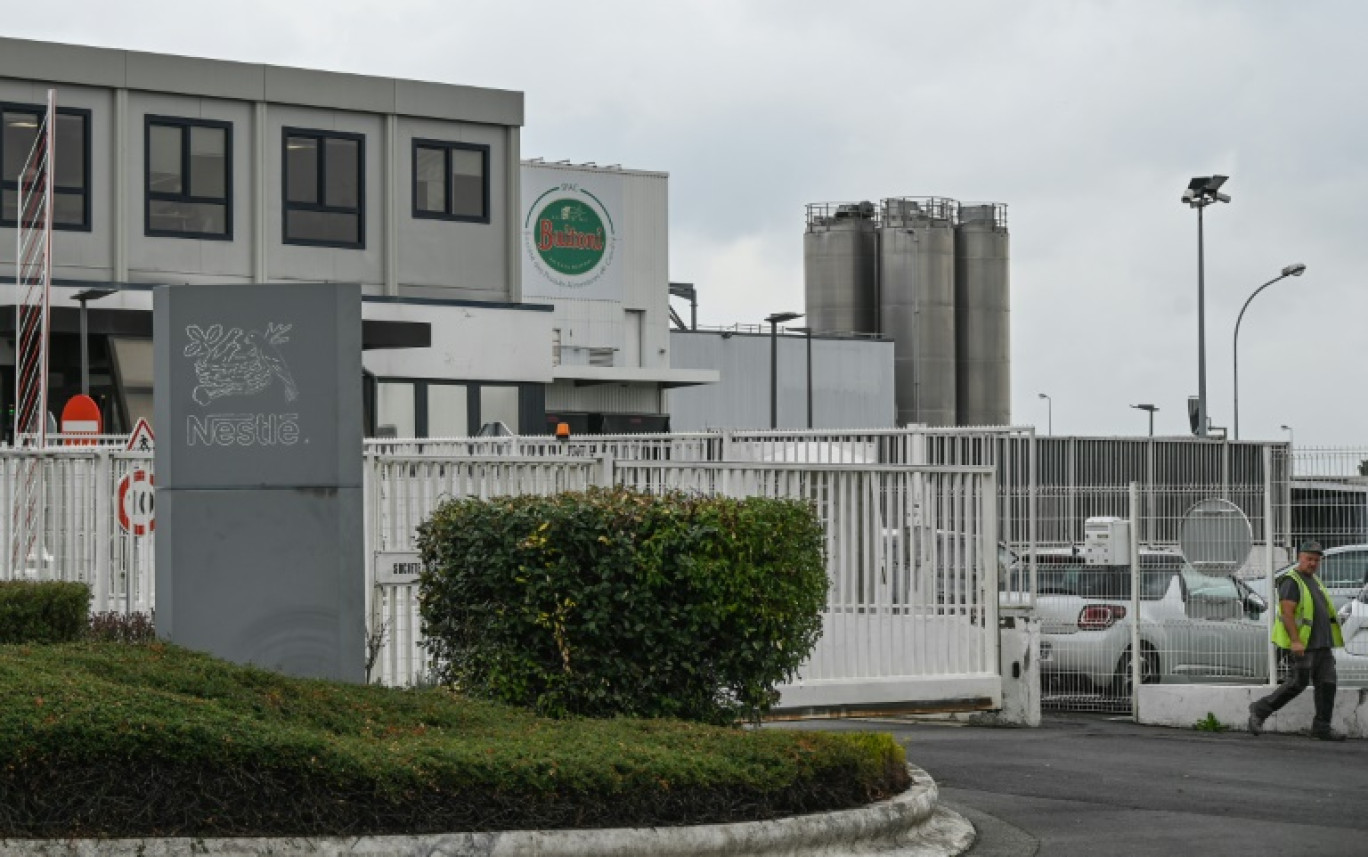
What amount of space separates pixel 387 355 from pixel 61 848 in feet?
104

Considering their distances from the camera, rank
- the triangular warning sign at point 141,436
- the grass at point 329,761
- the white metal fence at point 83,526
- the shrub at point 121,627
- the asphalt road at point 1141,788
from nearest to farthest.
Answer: the grass at point 329,761 < the asphalt road at point 1141,788 < the shrub at point 121,627 < the white metal fence at point 83,526 < the triangular warning sign at point 141,436

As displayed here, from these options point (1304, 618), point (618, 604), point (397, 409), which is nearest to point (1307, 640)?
point (1304, 618)

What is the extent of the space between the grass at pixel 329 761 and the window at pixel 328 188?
29.2 metres

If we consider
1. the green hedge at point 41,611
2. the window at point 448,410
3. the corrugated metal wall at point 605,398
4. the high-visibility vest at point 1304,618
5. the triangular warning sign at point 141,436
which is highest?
the corrugated metal wall at point 605,398

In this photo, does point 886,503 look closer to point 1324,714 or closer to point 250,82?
point 1324,714

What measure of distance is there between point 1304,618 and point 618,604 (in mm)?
8562

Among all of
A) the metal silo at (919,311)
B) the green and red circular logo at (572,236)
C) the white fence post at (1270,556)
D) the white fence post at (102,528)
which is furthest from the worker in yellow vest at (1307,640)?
the metal silo at (919,311)

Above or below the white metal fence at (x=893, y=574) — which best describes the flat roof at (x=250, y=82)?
above

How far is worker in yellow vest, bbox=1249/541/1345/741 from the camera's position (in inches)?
696

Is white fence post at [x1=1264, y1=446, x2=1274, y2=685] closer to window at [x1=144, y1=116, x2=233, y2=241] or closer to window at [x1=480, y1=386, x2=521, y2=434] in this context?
window at [x1=480, y1=386, x2=521, y2=434]

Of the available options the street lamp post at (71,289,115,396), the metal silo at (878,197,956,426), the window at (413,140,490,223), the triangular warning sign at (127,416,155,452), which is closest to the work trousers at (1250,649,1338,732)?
the triangular warning sign at (127,416,155,452)

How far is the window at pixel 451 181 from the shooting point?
40312mm

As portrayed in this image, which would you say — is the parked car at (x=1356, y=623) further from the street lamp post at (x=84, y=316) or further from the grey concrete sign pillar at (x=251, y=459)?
the street lamp post at (x=84, y=316)

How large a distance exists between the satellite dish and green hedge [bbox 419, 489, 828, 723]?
25.0 ft
